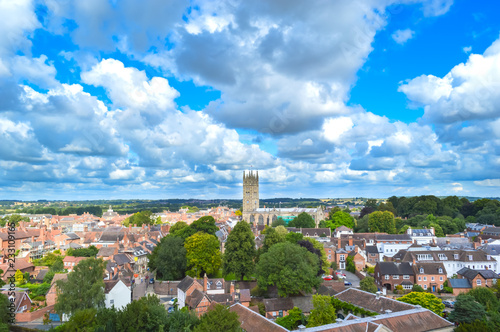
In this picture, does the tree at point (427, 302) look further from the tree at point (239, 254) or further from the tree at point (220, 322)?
the tree at point (220, 322)

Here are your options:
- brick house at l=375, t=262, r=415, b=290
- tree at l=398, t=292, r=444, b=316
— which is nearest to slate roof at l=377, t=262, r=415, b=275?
brick house at l=375, t=262, r=415, b=290

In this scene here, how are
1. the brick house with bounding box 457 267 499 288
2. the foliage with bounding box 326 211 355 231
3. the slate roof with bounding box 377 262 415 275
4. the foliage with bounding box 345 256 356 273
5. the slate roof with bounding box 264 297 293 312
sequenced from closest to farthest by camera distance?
the slate roof with bounding box 264 297 293 312 < the brick house with bounding box 457 267 499 288 < the slate roof with bounding box 377 262 415 275 < the foliage with bounding box 345 256 356 273 < the foliage with bounding box 326 211 355 231

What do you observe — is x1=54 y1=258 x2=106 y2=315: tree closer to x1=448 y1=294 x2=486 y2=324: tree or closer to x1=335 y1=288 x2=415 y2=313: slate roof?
x1=335 y1=288 x2=415 y2=313: slate roof

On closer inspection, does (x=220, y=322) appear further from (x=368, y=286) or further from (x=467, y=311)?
(x=368, y=286)

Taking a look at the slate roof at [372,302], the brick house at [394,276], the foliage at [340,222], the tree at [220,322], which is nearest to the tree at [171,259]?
the slate roof at [372,302]

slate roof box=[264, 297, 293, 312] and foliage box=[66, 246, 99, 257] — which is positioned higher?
foliage box=[66, 246, 99, 257]

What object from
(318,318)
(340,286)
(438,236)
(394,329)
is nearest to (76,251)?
(340,286)
